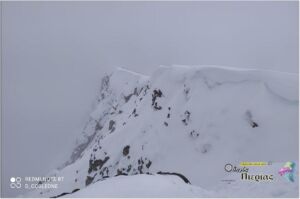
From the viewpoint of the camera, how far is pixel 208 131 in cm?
2592

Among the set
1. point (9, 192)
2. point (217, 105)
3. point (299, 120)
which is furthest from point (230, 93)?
point (9, 192)

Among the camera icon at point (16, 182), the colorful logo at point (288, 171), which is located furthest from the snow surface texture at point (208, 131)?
the camera icon at point (16, 182)

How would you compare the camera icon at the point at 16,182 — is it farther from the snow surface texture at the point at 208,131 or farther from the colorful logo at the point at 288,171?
the colorful logo at the point at 288,171

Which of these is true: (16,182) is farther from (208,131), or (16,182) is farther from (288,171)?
(288,171)

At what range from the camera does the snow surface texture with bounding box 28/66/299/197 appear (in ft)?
71.9

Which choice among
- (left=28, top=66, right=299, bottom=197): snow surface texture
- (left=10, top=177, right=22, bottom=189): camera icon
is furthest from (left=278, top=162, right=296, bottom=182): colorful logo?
(left=10, top=177, right=22, bottom=189): camera icon

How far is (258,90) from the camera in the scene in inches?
997

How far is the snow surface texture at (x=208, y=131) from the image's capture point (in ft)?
71.9

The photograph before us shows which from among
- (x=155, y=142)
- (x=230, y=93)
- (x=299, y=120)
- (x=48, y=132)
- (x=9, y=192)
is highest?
(x=230, y=93)

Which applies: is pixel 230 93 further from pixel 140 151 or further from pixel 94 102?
pixel 94 102

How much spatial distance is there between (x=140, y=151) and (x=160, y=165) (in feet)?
10.2

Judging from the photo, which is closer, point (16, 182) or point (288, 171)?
point (288, 171)

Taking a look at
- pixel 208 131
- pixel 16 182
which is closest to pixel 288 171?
pixel 208 131

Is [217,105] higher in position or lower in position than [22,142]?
higher
